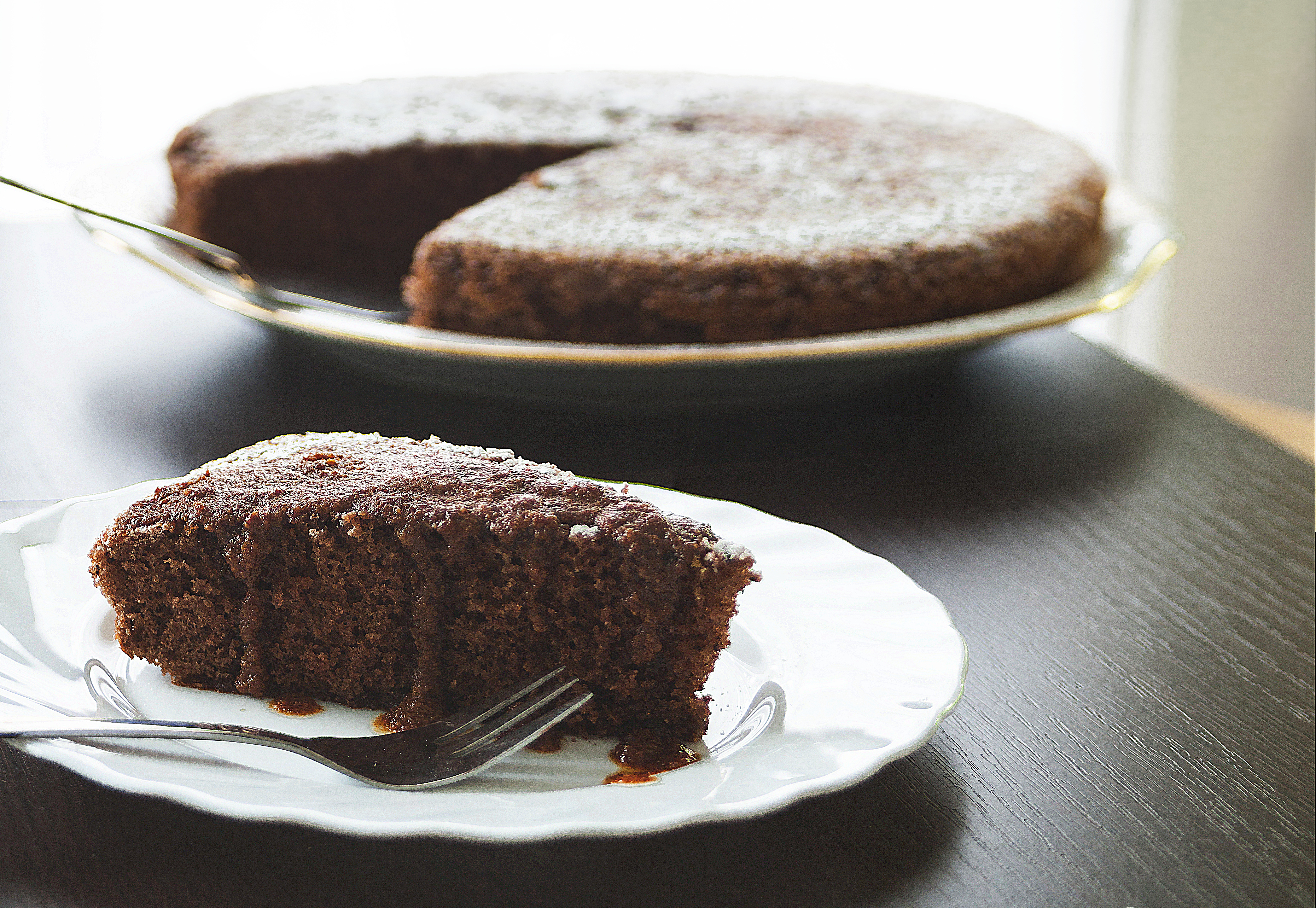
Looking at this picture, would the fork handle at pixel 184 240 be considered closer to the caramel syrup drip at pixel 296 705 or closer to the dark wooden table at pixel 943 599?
the dark wooden table at pixel 943 599

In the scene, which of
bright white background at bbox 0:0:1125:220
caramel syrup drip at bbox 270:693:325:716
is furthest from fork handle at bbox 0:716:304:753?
bright white background at bbox 0:0:1125:220

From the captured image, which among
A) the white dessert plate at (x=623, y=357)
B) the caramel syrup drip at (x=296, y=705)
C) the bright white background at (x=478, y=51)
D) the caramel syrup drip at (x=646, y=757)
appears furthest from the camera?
the bright white background at (x=478, y=51)

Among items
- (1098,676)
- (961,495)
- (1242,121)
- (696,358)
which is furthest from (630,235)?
(1242,121)

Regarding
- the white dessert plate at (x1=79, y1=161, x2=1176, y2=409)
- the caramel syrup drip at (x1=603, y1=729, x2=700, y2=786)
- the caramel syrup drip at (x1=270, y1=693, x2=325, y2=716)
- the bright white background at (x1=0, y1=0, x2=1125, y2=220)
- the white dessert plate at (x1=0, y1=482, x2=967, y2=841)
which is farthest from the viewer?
the bright white background at (x1=0, y1=0, x2=1125, y2=220)

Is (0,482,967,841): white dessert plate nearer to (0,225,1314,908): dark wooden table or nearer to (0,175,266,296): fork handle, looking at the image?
(0,225,1314,908): dark wooden table

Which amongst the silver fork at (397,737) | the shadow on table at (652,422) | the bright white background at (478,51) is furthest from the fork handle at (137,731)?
the bright white background at (478,51)

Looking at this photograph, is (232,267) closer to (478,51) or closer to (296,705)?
(296,705)
